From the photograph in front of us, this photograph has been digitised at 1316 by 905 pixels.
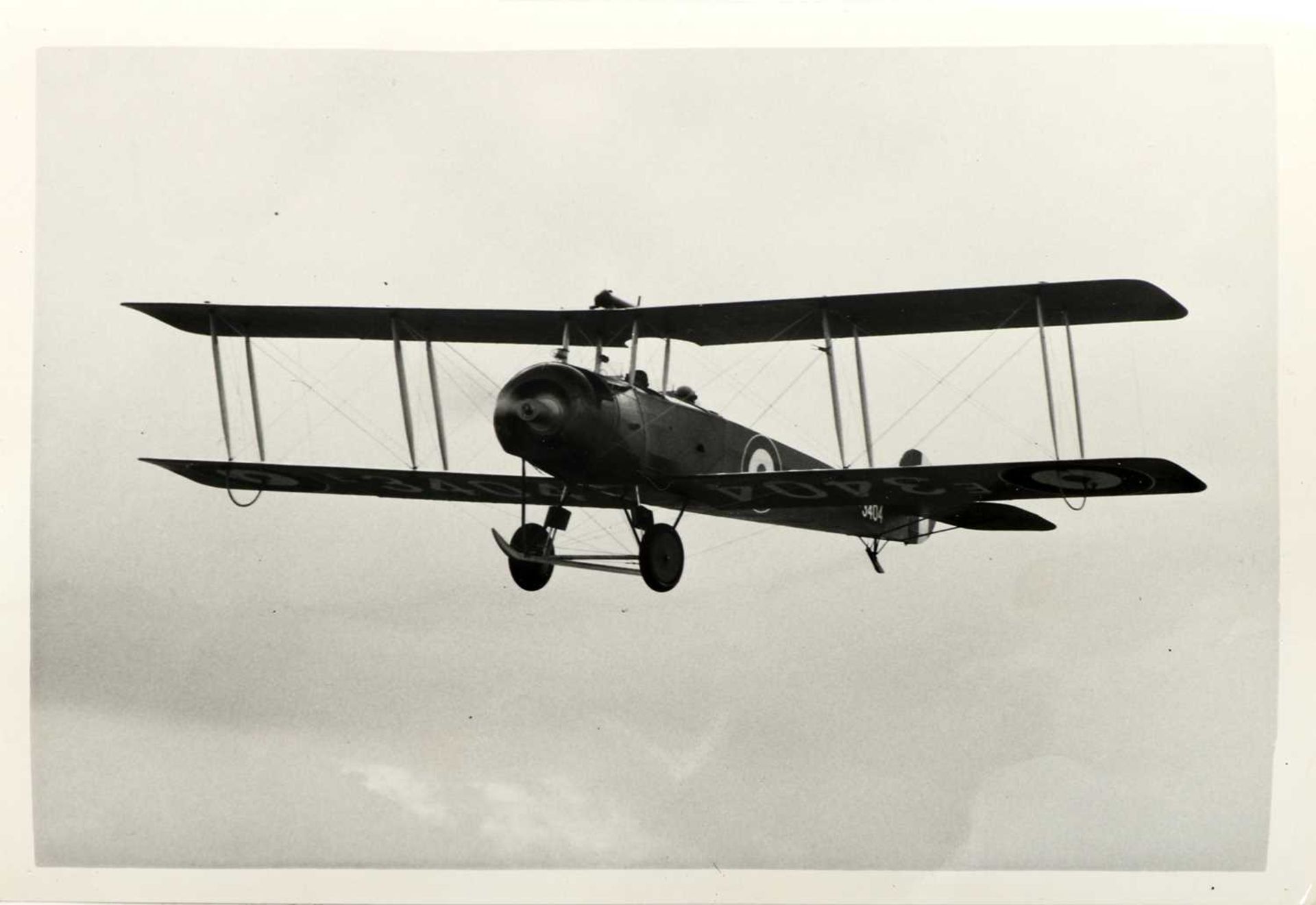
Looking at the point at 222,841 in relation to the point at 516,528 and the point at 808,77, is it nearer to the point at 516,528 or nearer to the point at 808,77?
the point at 516,528

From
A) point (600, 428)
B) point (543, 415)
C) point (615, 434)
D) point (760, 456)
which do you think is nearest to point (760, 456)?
point (760, 456)

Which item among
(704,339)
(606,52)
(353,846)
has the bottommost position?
(353,846)

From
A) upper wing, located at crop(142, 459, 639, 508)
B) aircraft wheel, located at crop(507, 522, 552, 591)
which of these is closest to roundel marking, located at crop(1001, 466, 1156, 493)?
upper wing, located at crop(142, 459, 639, 508)

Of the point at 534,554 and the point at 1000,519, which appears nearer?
the point at 534,554

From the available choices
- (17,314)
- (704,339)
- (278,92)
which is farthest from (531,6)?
(17,314)

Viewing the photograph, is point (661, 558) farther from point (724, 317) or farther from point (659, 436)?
point (724, 317)

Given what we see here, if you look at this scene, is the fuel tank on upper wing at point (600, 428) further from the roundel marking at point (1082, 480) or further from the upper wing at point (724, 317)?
the roundel marking at point (1082, 480)
